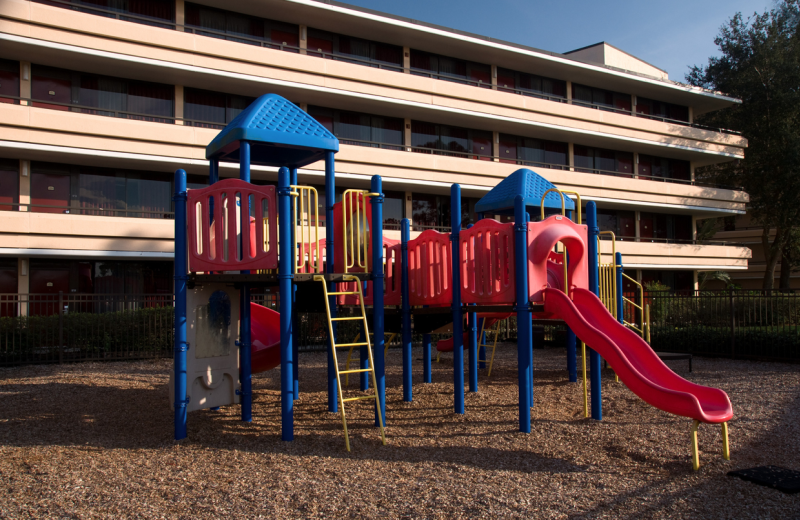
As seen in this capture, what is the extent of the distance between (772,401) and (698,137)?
29.6 m

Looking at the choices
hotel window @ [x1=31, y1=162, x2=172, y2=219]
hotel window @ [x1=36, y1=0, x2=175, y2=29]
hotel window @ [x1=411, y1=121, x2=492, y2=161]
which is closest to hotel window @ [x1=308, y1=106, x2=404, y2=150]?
hotel window @ [x1=411, y1=121, x2=492, y2=161]

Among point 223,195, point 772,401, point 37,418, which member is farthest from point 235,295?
point 772,401

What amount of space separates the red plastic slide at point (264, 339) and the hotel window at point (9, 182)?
49.3 ft

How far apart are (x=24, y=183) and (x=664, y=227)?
110 ft

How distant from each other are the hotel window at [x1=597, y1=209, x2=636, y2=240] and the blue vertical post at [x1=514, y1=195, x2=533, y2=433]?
27358 millimetres

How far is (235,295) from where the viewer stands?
8.30m

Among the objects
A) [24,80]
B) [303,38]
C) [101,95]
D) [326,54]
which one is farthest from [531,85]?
[24,80]

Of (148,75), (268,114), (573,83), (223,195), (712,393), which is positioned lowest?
(712,393)

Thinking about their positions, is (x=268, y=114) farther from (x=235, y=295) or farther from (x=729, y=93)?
(x=729, y=93)

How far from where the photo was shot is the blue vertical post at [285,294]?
685 cm

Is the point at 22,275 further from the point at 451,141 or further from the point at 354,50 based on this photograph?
the point at 451,141

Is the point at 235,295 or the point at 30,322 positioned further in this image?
the point at 30,322

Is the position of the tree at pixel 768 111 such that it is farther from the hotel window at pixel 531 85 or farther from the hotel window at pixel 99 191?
the hotel window at pixel 99 191

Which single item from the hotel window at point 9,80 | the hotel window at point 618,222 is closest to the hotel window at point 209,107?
the hotel window at point 9,80
